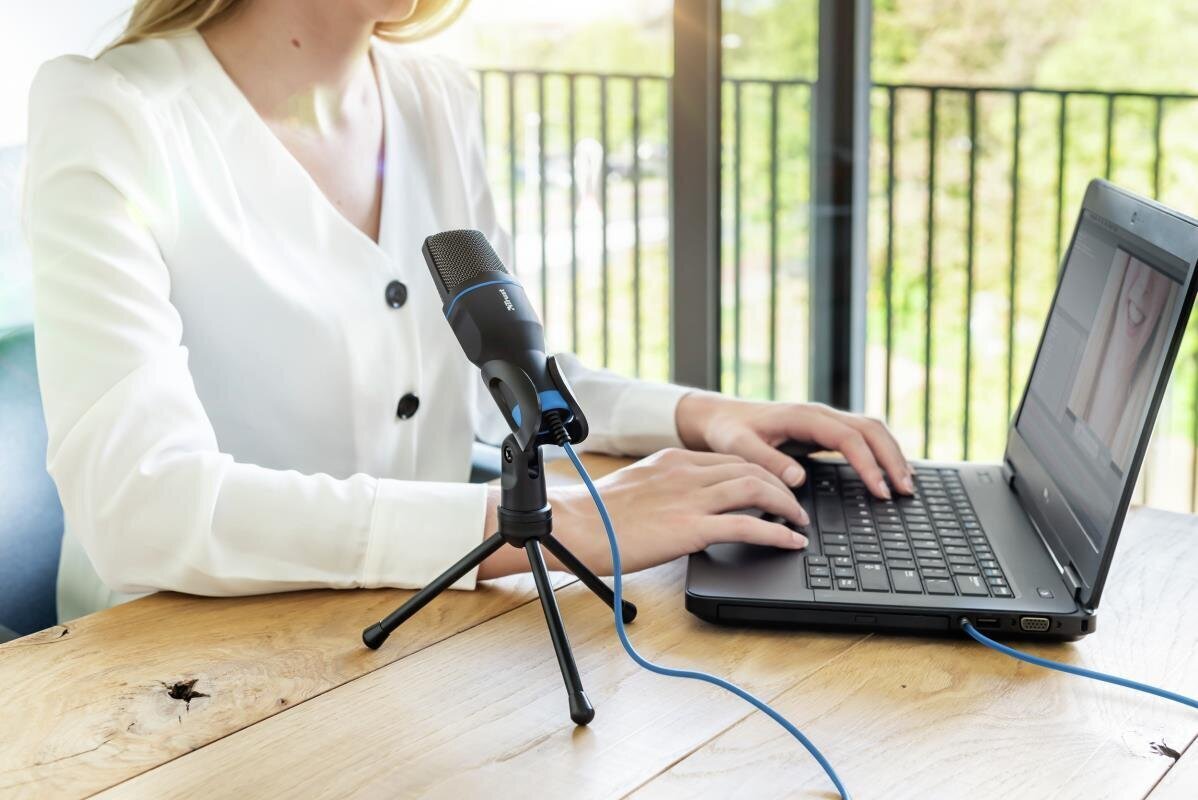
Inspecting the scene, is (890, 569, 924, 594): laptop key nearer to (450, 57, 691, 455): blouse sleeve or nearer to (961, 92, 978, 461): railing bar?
(450, 57, 691, 455): blouse sleeve

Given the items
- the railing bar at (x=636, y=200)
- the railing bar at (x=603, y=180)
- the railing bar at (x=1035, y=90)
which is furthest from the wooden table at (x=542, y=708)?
the railing bar at (x=603, y=180)

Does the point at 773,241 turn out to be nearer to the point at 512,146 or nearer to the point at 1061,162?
the point at 1061,162

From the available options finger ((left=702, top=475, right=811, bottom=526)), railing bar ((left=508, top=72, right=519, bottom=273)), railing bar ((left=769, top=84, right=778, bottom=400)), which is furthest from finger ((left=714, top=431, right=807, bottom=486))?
railing bar ((left=508, top=72, right=519, bottom=273))

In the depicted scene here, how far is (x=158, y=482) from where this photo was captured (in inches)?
36.9

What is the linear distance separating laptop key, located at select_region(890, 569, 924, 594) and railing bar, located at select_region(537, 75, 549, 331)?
2638 mm

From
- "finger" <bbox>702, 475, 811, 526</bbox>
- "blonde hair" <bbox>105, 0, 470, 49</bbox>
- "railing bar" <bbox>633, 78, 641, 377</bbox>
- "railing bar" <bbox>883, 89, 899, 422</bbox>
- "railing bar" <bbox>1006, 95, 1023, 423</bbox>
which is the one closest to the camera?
"finger" <bbox>702, 475, 811, 526</bbox>

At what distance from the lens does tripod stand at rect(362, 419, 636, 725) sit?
2.47 ft

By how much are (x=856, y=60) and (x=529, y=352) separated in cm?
198

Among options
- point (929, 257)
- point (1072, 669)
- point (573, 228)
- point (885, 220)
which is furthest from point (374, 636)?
point (573, 228)

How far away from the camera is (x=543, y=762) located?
679mm

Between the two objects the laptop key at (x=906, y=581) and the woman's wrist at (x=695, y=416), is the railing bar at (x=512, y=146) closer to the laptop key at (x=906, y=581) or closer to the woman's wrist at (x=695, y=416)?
the woman's wrist at (x=695, y=416)

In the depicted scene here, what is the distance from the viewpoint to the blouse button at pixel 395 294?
1286 millimetres

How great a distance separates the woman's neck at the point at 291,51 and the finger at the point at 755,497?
67 cm

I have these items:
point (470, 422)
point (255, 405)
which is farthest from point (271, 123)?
point (470, 422)
